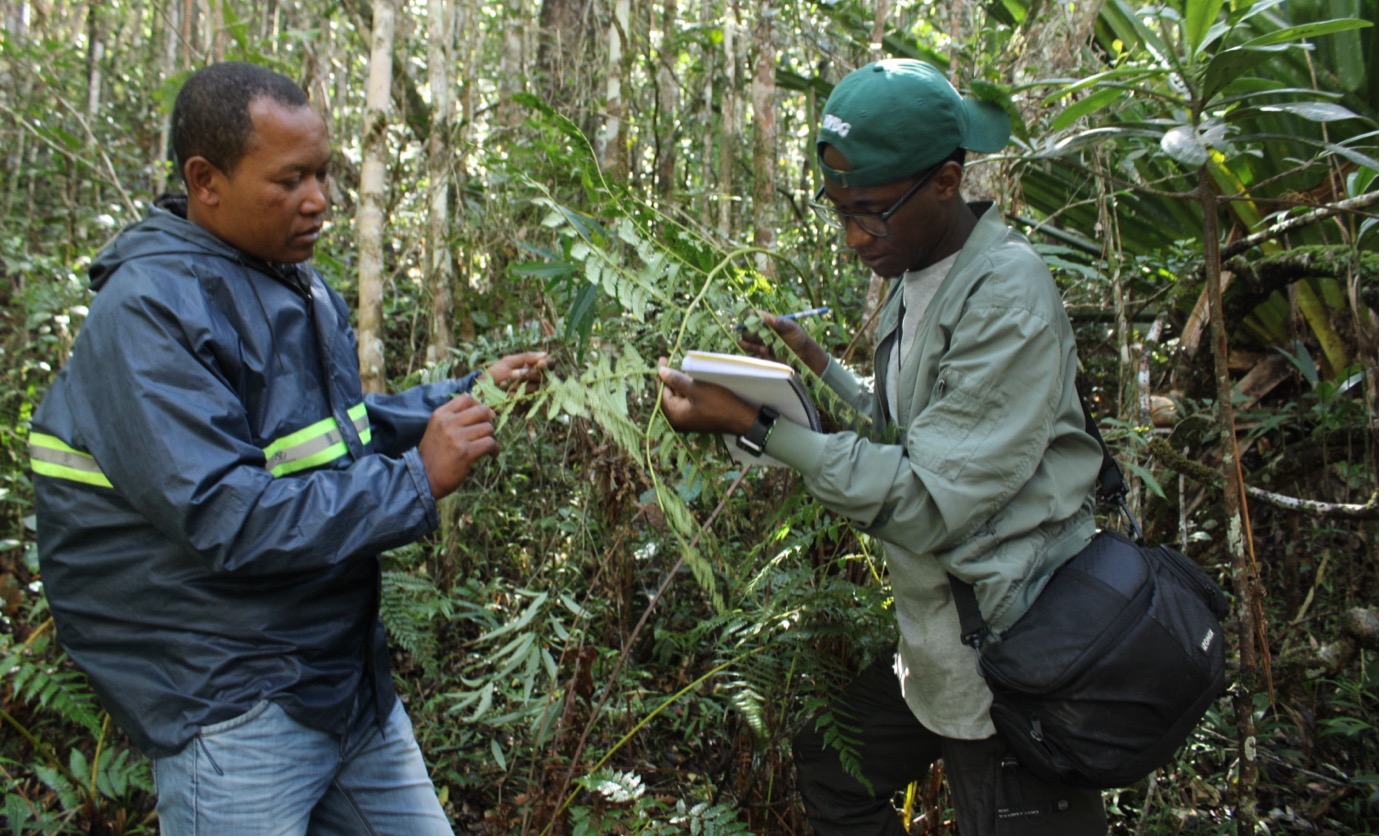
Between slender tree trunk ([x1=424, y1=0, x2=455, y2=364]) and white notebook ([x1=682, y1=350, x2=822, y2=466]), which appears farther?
slender tree trunk ([x1=424, y1=0, x2=455, y2=364])

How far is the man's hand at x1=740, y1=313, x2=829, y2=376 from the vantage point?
7.99 feet

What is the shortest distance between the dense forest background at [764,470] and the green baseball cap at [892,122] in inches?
10.0

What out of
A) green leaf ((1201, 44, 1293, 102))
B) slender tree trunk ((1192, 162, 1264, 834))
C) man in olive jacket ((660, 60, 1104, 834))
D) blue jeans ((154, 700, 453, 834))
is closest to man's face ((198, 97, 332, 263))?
man in olive jacket ((660, 60, 1104, 834))

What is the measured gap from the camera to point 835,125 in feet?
6.50

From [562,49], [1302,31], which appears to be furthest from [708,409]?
[562,49]

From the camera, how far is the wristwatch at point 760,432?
1.96 meters

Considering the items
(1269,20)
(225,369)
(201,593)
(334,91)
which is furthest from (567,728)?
(334,91)

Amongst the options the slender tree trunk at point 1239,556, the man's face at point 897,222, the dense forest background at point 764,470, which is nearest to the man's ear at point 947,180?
the man's face at point 897,222

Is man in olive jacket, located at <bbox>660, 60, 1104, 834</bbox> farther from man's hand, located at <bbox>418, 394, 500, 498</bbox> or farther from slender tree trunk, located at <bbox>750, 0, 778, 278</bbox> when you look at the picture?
slender tree trunk, located at <bbox>750, 0, 778, 278</bbox>

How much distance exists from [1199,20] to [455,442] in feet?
6.56

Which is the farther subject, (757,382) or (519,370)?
(519,370)

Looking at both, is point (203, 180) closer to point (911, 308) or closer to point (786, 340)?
point (786, 340)

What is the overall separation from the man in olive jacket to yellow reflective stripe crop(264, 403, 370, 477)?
698 millimetres

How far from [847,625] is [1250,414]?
6.91ft
